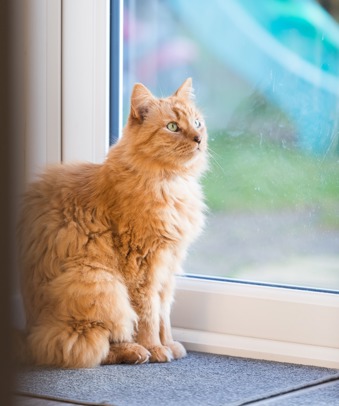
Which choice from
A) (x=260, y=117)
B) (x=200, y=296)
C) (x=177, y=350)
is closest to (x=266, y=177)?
(x=260, y=117)

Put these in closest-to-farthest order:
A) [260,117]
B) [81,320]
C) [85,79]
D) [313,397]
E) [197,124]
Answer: [313,397] < [81,320] < [197,124] < [260,117] < [85,79]

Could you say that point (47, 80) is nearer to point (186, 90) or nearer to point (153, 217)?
point (186, 90)

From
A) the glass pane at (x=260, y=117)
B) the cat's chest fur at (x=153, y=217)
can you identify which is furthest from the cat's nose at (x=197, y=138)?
the glass pane at (x=260, y=117)

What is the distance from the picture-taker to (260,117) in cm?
177

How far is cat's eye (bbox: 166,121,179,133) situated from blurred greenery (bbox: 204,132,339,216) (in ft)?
0.60

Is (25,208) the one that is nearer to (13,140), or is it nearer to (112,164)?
(112,164)

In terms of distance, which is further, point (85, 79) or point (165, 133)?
point (85, 79)

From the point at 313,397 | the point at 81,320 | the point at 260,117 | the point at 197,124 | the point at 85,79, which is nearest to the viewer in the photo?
the point at 313,397

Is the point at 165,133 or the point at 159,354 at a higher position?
the point at 165,133

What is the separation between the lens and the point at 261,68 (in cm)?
175

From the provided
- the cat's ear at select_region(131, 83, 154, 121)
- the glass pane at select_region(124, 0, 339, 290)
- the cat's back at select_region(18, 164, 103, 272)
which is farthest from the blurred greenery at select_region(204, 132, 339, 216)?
the cat's back at select_region(18, 164, 103, 272)

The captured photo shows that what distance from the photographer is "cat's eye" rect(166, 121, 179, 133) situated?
1.63 metres

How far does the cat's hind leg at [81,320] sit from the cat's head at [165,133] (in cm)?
31

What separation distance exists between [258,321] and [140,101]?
0.65m
